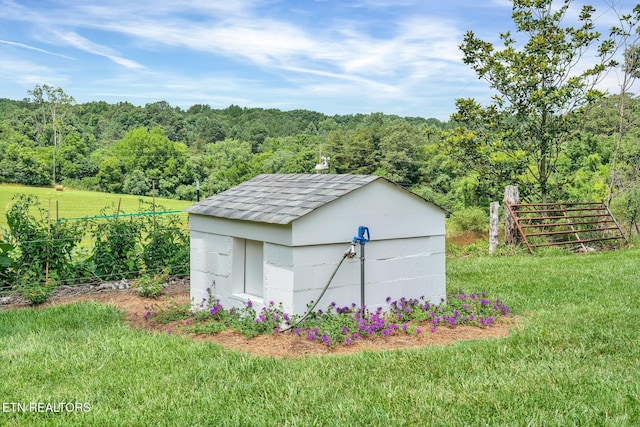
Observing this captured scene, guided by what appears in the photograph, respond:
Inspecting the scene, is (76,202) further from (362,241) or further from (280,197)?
(362,241)

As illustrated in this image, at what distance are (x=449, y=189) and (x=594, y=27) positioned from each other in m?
17.8

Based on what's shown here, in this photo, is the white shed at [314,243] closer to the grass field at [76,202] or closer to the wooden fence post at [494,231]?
the wooden fence post at [494,231]

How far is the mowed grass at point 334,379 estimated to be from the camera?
360 cm

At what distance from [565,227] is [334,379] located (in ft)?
38.2

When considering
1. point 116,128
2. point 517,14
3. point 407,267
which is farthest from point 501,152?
point 116,128

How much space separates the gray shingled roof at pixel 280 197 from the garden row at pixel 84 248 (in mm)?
1973

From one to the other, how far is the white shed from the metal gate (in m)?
6.87

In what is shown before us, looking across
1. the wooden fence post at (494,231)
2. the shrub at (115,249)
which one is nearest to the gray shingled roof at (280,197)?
the shrub at (115,249)

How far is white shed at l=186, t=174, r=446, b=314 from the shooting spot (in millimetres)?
5801

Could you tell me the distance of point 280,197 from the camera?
6.57 metres

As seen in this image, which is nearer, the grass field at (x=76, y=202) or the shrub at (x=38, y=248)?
the shrub at (x=38, y=248)

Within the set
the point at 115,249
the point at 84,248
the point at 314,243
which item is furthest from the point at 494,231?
the point at 84,248

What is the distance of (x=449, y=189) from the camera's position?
32.8 meters

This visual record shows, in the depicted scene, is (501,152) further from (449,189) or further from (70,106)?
(70,106)
